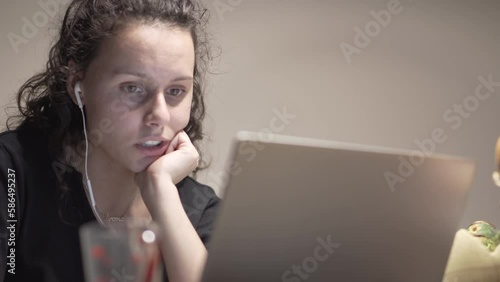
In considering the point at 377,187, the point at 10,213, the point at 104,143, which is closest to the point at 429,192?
the point at 377,187

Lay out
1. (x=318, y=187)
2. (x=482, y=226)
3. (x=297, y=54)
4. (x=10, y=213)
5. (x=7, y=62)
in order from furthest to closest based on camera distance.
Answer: (x=297, y=54), (x=7, y=62), (x=10, y=213), (x=482, y=226), (x=318, y=187)

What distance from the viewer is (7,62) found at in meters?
1.86

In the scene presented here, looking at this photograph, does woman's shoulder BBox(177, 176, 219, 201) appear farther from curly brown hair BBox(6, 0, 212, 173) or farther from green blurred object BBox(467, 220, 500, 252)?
green blurred object BBox(467, 220, 500, 252)

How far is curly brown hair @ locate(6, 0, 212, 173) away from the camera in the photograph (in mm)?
1343

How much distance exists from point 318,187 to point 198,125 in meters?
0.88

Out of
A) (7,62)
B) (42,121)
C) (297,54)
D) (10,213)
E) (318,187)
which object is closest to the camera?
(318,187)

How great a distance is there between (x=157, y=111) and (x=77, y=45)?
A: 0.88 feet

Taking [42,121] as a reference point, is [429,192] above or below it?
below

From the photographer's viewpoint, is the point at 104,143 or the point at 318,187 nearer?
the point at 318,187

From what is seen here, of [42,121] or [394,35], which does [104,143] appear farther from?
[394,35]

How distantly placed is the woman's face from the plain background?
0.66 meters

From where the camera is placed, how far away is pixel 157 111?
4.09 feet

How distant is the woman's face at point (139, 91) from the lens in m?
1.26

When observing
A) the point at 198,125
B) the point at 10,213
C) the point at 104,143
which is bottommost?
the point at 10,213
